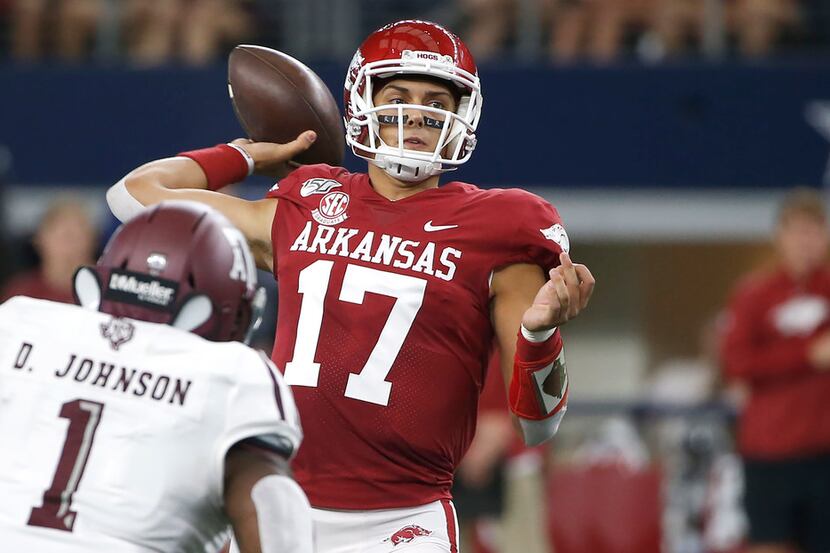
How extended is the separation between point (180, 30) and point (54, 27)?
2.77ft

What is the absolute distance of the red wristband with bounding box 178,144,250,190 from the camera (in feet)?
12.9

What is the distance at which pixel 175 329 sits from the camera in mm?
2627

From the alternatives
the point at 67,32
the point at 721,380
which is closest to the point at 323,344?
the point at 721,380

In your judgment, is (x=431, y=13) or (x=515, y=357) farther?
(x=431, y=13)

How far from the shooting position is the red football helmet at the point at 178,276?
2635 millimetres

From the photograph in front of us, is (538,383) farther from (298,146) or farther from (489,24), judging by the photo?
(489,24)

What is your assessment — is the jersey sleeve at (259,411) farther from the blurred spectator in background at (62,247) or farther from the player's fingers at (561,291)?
the blurred spectator in background at (62,247)

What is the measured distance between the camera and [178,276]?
264 cm

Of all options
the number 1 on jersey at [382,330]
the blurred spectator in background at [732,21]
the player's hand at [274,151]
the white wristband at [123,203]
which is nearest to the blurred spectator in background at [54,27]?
the blurred spectator in background at [732,21]

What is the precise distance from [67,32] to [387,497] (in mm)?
7200

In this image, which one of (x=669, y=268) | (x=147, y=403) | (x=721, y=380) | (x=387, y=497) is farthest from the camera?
(x=669, y=268)

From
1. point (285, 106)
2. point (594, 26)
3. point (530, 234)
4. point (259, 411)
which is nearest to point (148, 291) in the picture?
point (259, 411)

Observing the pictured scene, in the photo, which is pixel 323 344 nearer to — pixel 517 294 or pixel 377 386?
pixel 377 386

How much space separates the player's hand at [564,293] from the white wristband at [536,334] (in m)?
0.09
